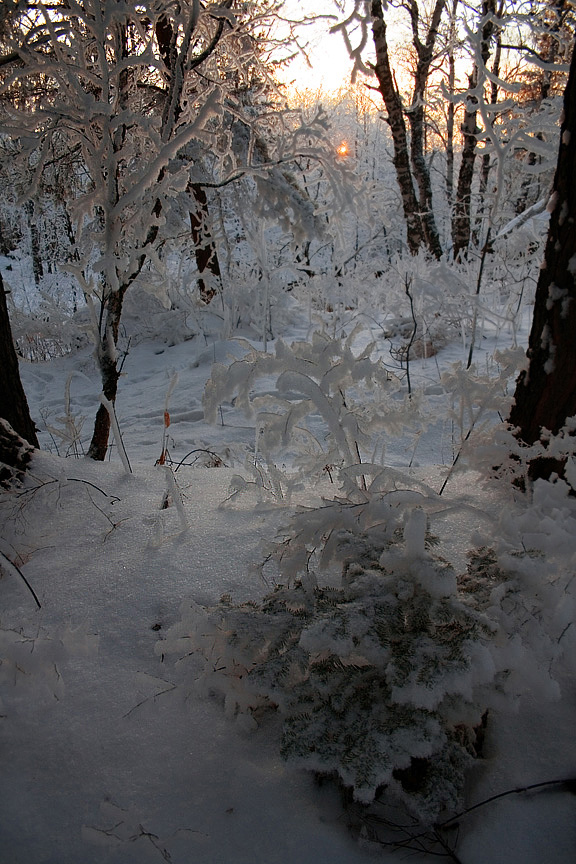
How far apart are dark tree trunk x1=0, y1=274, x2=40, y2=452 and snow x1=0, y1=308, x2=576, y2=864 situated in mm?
466

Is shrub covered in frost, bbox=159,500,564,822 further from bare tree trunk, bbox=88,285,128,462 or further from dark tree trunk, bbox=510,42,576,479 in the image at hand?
bare tree trunk, bbox=88,285,128,462

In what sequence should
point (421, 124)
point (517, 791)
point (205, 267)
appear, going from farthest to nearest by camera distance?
point (421, 124) < point (205, 267) < point (517, 791)

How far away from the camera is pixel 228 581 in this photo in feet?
4.95

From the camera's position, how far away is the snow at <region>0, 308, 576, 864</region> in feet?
2.94

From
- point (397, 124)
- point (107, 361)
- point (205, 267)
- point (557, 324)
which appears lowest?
point (107, 361)

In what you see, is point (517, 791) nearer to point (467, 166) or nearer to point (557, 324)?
point (557, 324)

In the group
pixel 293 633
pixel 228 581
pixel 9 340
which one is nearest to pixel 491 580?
pixel 293 633

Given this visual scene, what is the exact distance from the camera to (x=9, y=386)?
209 centimetres

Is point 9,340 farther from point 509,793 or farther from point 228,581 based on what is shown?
point 509,793

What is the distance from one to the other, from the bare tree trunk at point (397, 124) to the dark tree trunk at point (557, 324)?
20.8 feet

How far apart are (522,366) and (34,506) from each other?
69.6 inches

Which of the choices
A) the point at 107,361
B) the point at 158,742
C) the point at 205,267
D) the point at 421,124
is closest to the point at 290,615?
the point at 158,742

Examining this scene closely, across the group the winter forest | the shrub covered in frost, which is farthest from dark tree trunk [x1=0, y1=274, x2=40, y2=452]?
the shrub covered in frost

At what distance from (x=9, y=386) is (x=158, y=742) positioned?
1572 millimetres
